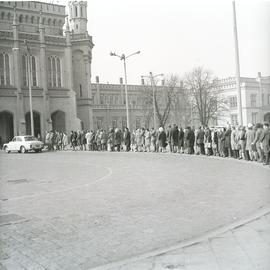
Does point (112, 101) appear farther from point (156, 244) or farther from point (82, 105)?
point (156, 244)

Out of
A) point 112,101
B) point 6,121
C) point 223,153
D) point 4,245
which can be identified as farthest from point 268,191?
point 112,101

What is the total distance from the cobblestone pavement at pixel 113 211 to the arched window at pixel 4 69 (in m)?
34.8

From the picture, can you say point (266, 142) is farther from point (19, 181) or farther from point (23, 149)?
point (23, 149)

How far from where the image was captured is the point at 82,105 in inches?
2218

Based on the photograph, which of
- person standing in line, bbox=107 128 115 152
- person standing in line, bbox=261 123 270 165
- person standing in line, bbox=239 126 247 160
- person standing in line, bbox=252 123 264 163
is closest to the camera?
person standing in line, bbox=261 123 270 165

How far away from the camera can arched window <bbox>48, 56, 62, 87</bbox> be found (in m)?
52.0

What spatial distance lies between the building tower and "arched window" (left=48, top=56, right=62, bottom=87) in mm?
9224

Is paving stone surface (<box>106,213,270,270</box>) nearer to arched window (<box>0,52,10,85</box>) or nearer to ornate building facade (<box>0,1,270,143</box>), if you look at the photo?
ornate building facade (<box>0,1,270,143</box>)

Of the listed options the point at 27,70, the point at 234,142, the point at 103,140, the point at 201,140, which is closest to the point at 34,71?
the point at 27,70

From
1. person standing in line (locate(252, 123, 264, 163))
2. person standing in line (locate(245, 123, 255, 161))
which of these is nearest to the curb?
person standing in line (locate(252, 123, 264, 163))

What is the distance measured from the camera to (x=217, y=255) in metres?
5.76

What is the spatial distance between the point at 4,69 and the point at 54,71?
6386 millimetres

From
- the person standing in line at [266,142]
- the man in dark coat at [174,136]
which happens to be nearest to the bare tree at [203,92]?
the man in dark coat at [174,136]

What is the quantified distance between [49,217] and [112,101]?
78139 mm
